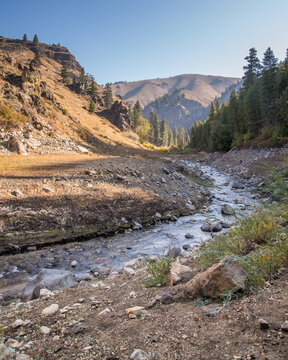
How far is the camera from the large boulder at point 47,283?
14.7 ft

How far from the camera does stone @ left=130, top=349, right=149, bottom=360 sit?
189cm

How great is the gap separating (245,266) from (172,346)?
4.44 feet

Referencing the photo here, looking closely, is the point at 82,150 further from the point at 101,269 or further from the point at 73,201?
the point at 101,269

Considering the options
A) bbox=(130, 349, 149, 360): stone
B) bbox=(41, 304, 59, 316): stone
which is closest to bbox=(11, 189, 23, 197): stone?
bbox=(41, 304, 59, 316): stone

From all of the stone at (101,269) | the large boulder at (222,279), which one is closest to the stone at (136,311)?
the large boulder at (222,279)

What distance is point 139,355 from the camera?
1916 millimetres

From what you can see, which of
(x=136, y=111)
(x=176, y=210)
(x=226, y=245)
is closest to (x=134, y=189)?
(x=176, y=210)

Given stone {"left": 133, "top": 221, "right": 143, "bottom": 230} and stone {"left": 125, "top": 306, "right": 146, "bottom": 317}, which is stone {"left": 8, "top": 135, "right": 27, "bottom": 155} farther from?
stone {"left": 125, "top": 306, "right": 146, "bottom": 317}

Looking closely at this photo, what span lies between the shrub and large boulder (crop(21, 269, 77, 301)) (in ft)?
53.2

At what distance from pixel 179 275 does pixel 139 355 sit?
6.41 ft

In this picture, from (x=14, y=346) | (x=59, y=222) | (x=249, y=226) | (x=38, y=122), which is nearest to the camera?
(x=14, y=346)

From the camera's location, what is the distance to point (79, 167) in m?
14.5

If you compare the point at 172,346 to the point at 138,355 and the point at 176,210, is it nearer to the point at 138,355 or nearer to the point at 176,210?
the point at 138,355

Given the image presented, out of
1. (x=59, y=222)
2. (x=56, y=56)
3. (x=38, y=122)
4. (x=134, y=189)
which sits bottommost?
(x=59, y=222)
